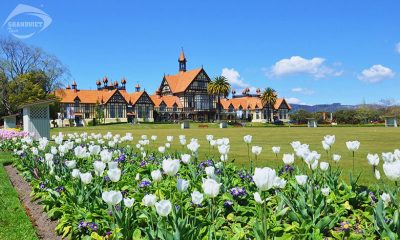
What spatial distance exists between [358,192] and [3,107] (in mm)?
58131

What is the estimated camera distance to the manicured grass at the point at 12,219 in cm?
515

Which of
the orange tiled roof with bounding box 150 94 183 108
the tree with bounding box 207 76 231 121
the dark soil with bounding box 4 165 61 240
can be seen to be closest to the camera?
the dark soil with bounding box 4 165 61 240

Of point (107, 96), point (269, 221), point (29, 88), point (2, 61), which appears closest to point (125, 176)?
point (269, 221)

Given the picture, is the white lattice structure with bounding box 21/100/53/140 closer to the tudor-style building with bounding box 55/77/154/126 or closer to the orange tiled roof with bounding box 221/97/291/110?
the tudor-style building with bounding box 55/77/154/126

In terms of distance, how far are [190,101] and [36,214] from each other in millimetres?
83533

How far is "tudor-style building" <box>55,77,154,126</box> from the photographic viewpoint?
80875 millimetres

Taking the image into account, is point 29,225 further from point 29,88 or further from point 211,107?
point 211,107

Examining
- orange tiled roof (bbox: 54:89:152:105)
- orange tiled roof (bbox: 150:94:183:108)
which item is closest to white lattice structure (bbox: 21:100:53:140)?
orange tiled roof (bbox: 54:89:152:105)

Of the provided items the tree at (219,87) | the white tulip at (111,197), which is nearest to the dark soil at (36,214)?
the white tulip at (111,197)

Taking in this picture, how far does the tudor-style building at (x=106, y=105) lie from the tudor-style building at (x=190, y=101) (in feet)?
14.2

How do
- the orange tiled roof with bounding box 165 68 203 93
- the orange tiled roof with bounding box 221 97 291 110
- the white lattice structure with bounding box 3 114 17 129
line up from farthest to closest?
the orange tiled roof with bounding box 221 97 291 110
the orange tiled roof with bounding box 165 68 203 93
the white lattice structure with bounding box 3 114 17 129

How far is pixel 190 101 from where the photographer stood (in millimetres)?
89688

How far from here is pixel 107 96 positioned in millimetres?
82062

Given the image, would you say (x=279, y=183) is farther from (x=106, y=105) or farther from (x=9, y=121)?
(x=106, y=105)
